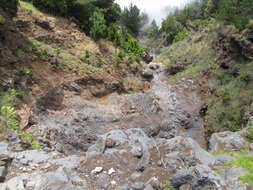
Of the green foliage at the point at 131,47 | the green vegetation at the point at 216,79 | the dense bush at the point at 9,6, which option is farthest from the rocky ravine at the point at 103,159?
the green foliage at the point at 131,47

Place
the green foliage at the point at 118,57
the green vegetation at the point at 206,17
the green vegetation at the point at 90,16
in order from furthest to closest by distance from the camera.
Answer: the green foliage at the point at 118,57 → the green vegetation at the point at 90,16 → the green vegetation at the point at 206,17

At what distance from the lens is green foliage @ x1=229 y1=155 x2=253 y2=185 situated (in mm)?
4856

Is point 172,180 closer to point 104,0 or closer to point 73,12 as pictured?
point 73,12

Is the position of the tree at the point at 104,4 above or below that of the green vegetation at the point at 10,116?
above

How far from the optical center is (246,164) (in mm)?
5535

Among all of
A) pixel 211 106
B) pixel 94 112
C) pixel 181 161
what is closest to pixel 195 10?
pixel 211 106

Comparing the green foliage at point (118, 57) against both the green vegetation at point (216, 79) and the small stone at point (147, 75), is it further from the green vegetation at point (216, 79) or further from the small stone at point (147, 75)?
the green vegetation at point (216, 79)

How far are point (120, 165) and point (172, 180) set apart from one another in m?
1.62

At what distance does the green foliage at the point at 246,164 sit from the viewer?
4.86 m

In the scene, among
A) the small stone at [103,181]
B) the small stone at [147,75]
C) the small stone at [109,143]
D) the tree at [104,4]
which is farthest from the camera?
the tree at [104,4]

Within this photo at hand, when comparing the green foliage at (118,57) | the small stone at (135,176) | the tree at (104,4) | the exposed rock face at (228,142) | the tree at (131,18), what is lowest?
the small stone at (135,176)

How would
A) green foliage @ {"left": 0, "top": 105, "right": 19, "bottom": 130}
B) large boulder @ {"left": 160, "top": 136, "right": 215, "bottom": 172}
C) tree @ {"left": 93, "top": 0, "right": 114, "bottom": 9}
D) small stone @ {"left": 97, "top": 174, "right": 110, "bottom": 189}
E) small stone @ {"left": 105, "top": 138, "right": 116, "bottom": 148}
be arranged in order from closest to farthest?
small stone @ {"left": 97, "top": 174, "right": 110, "bottom": 189} < large boulder @ {"left": 160, "top": 136, "right": 215, "bottom": 172} < small stone @ {"left": 105, "top": 138, "right": 116, "bottom": 148} < green foliage @ {"left": 0, "top": 105, "right": 19, "bottom": 130} < tree @ {"left": 93, "top": 0, "right": 114, "bottom": 9}

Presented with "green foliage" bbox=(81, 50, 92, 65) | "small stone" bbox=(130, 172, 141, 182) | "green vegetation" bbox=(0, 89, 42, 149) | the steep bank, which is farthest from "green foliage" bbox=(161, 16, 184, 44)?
"small stone" bbox=(130, 172, 141, 182)

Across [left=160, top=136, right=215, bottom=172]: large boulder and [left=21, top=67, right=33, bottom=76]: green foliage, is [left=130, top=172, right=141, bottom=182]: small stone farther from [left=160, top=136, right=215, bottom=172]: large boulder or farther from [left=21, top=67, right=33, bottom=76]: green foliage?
[left=21, top=67, right=33, bottom=76]: green foliage
